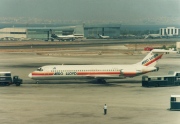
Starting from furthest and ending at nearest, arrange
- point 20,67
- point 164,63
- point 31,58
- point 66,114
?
point 31,58 < point 164,63 < point 20,67 < point 66,114

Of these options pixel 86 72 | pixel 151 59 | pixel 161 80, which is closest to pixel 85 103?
pixel 161 80

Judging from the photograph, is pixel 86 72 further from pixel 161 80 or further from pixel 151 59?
pixel 161 80

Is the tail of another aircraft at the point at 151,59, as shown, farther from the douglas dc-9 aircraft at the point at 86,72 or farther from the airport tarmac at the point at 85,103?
the airport tarmac at the point at 85,103

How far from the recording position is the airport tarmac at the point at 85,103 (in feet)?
180

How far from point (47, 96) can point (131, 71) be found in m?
20.7

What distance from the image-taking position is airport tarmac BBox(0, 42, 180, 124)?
180 feet

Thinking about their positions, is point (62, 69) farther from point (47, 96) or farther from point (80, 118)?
point (80, 118)

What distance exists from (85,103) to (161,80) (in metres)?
22.3

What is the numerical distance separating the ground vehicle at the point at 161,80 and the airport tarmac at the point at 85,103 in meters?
1.63

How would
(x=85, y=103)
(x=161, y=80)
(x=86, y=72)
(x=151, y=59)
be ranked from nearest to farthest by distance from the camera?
(x=85, y=103) → (x=161, y=80) → (x=86, y=72) → (x=151, y=59)

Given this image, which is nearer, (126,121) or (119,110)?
(126,121)

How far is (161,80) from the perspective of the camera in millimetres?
84250

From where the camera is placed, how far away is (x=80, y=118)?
55.3 metres

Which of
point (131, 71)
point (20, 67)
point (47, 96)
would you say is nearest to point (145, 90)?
point (131, 71)
